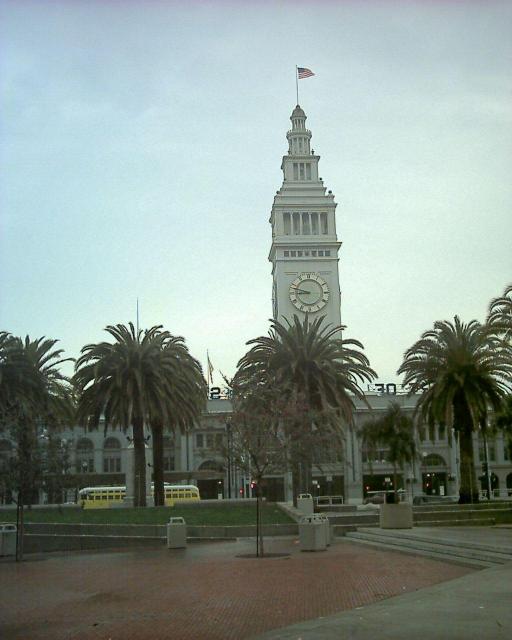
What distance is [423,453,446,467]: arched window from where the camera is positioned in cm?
9006

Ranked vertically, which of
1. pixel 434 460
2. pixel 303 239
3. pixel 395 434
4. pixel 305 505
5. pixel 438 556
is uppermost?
pixel 303 239

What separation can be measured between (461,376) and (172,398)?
16869mm

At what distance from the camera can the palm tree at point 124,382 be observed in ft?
152

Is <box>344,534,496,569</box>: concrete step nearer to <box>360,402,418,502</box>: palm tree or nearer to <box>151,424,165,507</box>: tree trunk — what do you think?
<box>151,424,165,507</box>: tree trunk

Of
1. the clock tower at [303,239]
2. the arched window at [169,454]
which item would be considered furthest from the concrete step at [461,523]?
the clock tower at [303,239]

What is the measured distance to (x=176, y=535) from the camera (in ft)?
92.6

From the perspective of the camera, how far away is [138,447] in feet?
158

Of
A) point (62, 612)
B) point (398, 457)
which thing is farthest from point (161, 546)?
point (398, 457)

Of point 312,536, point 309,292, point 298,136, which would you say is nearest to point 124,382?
point 312,536

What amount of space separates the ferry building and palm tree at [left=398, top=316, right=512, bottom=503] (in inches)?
1028

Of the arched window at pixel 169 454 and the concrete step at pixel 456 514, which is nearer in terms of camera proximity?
the concrete step at pixel 456 514

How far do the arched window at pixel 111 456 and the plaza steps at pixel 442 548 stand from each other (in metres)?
65.1

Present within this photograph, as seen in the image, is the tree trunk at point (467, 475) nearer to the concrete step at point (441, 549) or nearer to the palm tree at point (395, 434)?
the concrete step at point (441, 549)

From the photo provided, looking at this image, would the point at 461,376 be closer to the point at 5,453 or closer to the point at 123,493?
the point at 5,453
